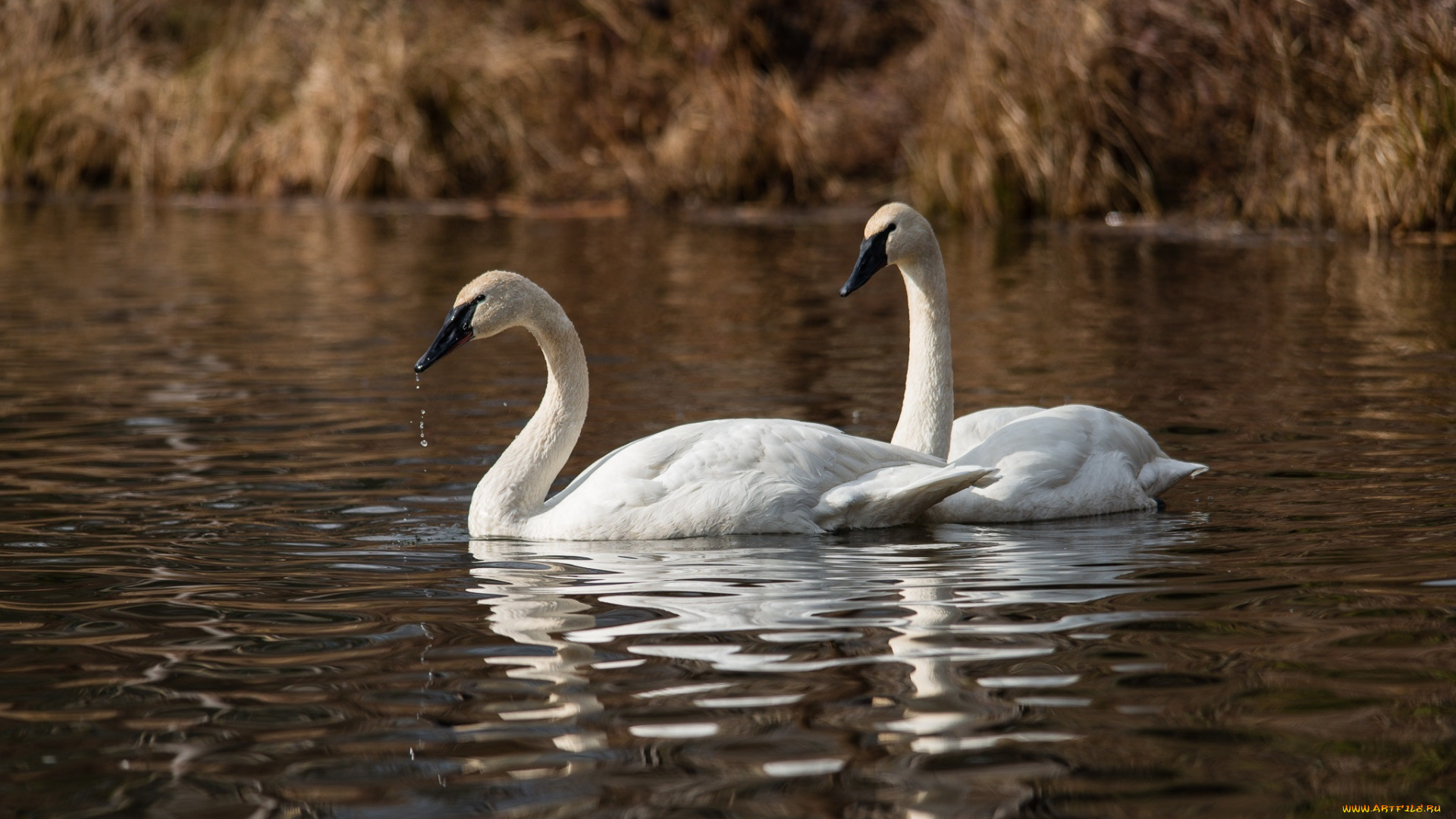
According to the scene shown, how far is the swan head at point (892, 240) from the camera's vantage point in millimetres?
6785

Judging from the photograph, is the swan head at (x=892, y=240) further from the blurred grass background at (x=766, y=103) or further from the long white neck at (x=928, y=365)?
the blurred grass background at (x=766, y=103)

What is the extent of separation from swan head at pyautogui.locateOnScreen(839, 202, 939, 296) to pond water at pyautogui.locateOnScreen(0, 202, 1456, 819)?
1064mm

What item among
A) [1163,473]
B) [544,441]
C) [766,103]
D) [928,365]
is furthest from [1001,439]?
[766,103]

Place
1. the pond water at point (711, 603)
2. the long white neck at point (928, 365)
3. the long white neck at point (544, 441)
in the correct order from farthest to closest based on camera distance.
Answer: the long white neck at point (928, 365) < the long white neck at point (544, 441) < the pond water at point (711, 603)

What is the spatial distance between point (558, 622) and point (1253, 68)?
1365cm

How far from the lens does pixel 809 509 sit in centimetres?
614

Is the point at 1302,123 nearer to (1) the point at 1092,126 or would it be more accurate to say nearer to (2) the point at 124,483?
(1) the point at 1092,126

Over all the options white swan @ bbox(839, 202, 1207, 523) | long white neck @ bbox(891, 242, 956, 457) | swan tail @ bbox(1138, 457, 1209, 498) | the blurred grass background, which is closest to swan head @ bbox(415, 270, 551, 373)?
white swan @ bbox(839, 202, 1207, 523)

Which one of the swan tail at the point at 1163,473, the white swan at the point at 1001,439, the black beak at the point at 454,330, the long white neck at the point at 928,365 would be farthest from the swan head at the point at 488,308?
the swan tail at the point at 1163,473

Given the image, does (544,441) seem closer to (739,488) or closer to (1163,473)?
(739,488)

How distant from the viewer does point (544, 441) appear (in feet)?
20.9

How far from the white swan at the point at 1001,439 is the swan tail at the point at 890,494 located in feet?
0.68

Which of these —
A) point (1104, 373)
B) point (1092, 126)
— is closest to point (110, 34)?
point (1092, 126)

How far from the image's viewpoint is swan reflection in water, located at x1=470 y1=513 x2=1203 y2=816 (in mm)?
3922
